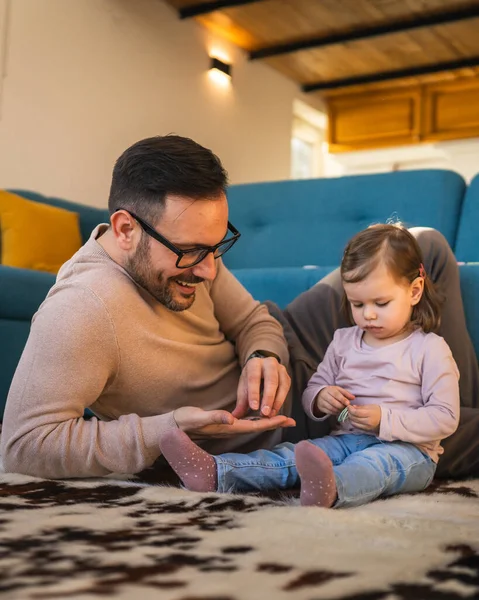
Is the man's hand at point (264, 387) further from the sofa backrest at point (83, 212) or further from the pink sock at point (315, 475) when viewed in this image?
the sofa backrest at point (83, 212)

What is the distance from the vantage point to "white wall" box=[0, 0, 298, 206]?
13.6 feet

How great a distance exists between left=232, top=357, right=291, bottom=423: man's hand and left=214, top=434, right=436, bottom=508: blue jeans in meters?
0.08

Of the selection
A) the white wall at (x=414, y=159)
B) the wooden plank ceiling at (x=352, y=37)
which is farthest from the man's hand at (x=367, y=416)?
the white wall at (x=414, y=159)

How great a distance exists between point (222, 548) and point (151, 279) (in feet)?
2.05

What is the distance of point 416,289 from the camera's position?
1.45m

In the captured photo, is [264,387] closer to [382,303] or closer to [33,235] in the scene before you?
[382,303]

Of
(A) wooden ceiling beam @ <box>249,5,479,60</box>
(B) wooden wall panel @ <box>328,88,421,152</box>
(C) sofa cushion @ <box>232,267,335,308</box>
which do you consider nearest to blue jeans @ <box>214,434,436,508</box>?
(C) sofa cushion @ <box>232,267,335,308</box>

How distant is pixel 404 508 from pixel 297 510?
0.66ft

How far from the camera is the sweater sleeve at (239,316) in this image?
149 cm

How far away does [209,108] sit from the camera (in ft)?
18.9

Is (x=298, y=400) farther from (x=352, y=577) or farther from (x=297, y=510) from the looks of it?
(x=352, y=577)

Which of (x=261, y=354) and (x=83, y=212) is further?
(x=83, y=212)

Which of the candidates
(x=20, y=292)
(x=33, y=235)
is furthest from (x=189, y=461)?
(x=33, y=235)

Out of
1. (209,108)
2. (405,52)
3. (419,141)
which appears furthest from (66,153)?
(419,141)
